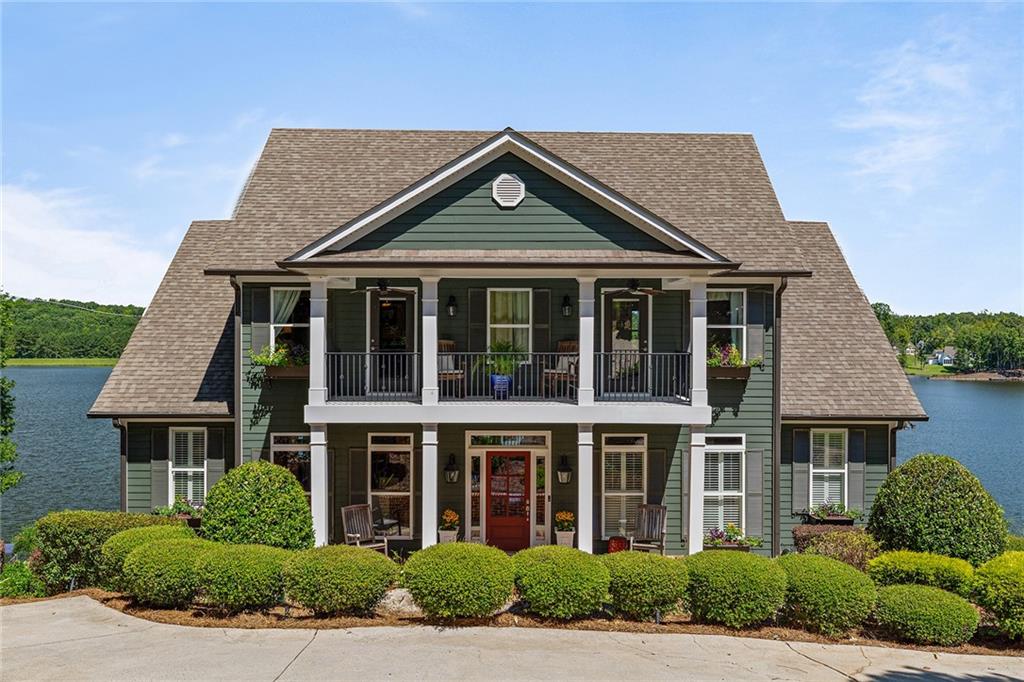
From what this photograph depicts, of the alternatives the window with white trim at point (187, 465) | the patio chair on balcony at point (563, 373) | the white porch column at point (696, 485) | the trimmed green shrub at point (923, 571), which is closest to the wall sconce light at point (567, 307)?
the patio chair on balcony at point (563, 373)

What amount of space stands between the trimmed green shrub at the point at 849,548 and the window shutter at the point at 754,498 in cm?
Answer: 177

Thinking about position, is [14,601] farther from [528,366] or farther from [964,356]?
[964,356]

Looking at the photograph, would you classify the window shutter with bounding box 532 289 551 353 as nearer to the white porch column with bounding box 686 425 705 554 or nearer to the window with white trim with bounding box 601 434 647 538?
the window with white trim with bounding box 601 434 647 538

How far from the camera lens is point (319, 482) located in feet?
43.4

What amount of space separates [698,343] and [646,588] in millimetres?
4911

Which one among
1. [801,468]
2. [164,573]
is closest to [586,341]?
[801,468]

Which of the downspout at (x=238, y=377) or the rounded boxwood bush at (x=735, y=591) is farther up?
the downspout at (x=238, y=377)

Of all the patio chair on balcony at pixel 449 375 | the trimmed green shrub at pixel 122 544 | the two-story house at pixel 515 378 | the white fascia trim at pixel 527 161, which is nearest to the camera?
the trimmed green shrub at pixel 122 544

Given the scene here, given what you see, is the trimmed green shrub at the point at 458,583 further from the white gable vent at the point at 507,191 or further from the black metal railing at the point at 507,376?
the white gable vent at the point at 507,191

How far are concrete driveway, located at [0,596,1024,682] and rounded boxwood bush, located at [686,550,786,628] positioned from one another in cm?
41

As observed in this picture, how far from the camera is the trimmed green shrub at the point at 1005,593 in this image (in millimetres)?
10031

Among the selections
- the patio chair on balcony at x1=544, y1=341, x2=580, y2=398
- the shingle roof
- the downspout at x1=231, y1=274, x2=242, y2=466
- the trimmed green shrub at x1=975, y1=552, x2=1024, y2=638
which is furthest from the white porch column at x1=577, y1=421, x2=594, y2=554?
the downspout at x1=231, y1=274, x2=242, y2=466

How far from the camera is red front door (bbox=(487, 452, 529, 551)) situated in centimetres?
1507

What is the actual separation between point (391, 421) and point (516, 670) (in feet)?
18.3
